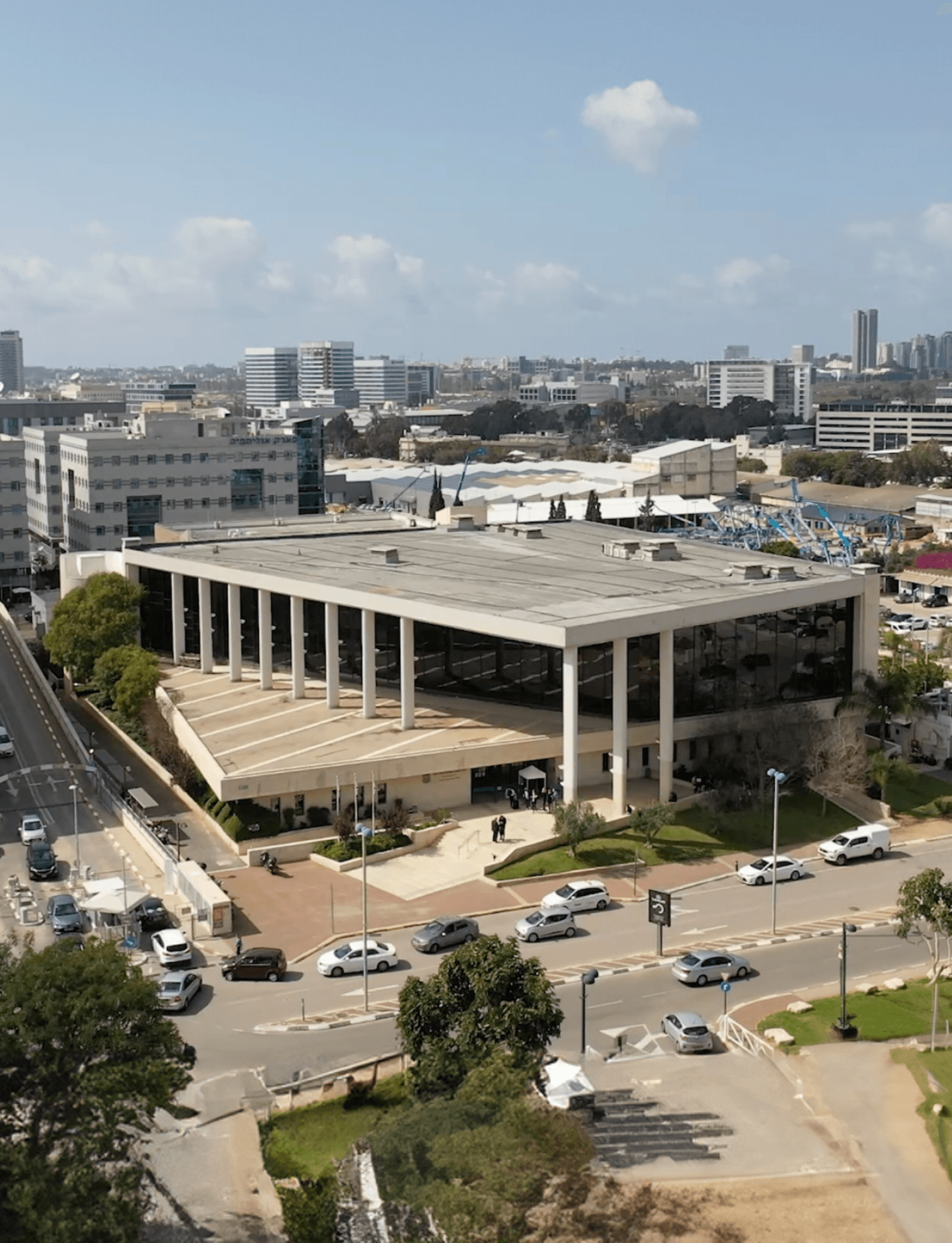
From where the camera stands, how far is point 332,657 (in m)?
64.6

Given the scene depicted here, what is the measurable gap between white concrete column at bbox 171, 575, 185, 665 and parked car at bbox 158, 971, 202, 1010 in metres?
37.5

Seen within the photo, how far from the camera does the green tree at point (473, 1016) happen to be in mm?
30609

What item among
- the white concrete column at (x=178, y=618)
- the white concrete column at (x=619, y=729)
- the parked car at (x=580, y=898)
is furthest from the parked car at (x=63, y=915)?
the white concrete column at (x=178, y=618)

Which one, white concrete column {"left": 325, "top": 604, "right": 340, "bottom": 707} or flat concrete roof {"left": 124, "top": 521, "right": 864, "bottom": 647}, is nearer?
flat concrete roof {"left": 124, "top": 521, "right": 864, "bottom": 647}

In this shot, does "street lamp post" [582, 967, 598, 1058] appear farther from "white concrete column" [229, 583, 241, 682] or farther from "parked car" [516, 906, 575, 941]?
"white concrete column" [229, 583, 241, 682]

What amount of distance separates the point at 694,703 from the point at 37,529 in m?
76.3

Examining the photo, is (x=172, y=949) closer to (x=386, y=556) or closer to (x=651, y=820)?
(x=651, y=820)

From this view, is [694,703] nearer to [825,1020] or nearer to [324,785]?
[324,785]

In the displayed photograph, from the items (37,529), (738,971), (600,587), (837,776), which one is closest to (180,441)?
(37,529)

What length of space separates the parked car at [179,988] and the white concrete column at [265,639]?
29230 mm

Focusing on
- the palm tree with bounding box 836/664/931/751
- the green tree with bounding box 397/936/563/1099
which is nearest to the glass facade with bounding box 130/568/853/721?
the palm tree with bounding box 836/664/931/751

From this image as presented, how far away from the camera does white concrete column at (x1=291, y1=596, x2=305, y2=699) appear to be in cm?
6625

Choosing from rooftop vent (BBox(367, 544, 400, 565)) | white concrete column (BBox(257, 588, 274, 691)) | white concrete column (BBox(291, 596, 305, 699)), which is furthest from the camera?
rooftop vent (BBox(367, 544, 400, 565))

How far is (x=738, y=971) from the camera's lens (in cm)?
4175
